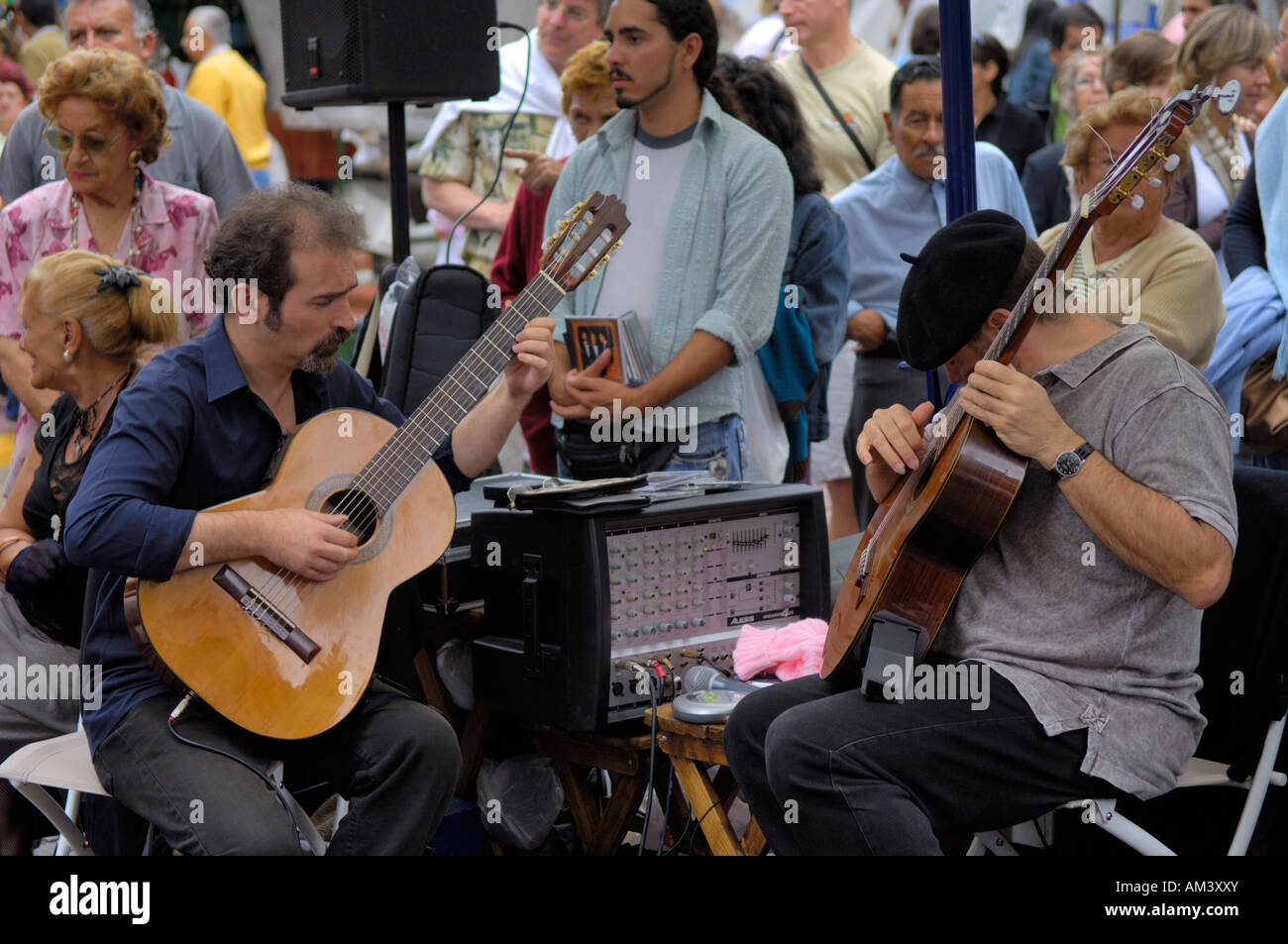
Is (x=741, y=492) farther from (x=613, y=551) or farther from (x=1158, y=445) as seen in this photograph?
(x=1158, y=445)

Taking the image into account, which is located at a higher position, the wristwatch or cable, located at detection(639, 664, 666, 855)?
the wristwatch

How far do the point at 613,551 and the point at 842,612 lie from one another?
0.60 meters

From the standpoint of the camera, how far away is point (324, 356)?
3.12 m

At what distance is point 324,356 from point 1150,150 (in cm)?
165

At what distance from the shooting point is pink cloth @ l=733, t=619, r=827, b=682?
10.8 ft

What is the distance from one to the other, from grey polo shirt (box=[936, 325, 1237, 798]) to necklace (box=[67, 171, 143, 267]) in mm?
2700

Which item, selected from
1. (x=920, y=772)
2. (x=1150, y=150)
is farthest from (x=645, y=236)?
(x=920, y=772)

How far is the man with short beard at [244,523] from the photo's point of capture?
2.77m

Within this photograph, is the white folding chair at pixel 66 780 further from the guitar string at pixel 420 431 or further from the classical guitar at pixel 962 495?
the classical guitar at pixel 962 495

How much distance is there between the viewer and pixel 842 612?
2861 millimetres

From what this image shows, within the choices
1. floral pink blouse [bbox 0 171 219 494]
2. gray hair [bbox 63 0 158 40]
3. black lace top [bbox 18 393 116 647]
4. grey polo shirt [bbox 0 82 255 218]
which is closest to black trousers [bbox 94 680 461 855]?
black lace top [bbox 18 393 116 647]

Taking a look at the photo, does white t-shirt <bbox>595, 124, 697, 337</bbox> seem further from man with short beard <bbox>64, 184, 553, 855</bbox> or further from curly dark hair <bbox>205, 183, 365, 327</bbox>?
curly dark hair <bbox>205, 183, 365, 327</bbox>

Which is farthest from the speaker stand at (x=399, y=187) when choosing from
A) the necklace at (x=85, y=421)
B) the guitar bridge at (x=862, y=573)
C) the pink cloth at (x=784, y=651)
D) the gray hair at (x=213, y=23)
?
the gray hair at (x=213, y=23)
